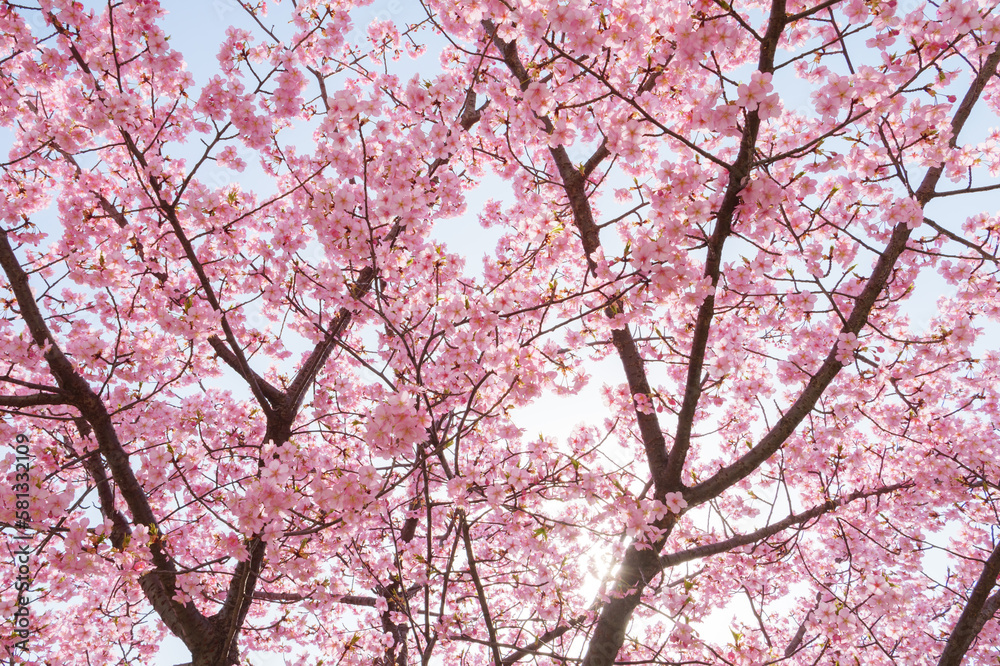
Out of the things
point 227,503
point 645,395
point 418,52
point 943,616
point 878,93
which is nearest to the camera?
point 878,93

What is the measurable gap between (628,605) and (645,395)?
1946mm

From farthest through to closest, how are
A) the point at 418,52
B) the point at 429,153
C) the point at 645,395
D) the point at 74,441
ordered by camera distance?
the point at 418,52 → the point at 74,441 → the point at 645,395 → the point at 429,153

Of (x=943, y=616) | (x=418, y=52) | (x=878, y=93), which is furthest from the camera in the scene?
(x=943, y=616)

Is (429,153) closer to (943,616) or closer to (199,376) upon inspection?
(199,376)

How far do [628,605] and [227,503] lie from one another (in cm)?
358

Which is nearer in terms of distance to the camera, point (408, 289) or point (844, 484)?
point (408, 289)

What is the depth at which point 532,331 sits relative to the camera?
4891mm

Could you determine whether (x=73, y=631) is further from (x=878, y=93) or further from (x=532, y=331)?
(x=878, y=93)

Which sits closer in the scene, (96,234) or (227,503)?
(227,503)

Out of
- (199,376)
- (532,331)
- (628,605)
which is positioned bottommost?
(628,605)

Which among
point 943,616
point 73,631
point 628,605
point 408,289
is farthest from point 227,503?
point 943,616

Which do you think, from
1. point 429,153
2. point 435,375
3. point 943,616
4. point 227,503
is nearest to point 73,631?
point 227,503

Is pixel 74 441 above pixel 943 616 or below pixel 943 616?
A: below

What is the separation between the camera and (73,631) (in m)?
8.41
